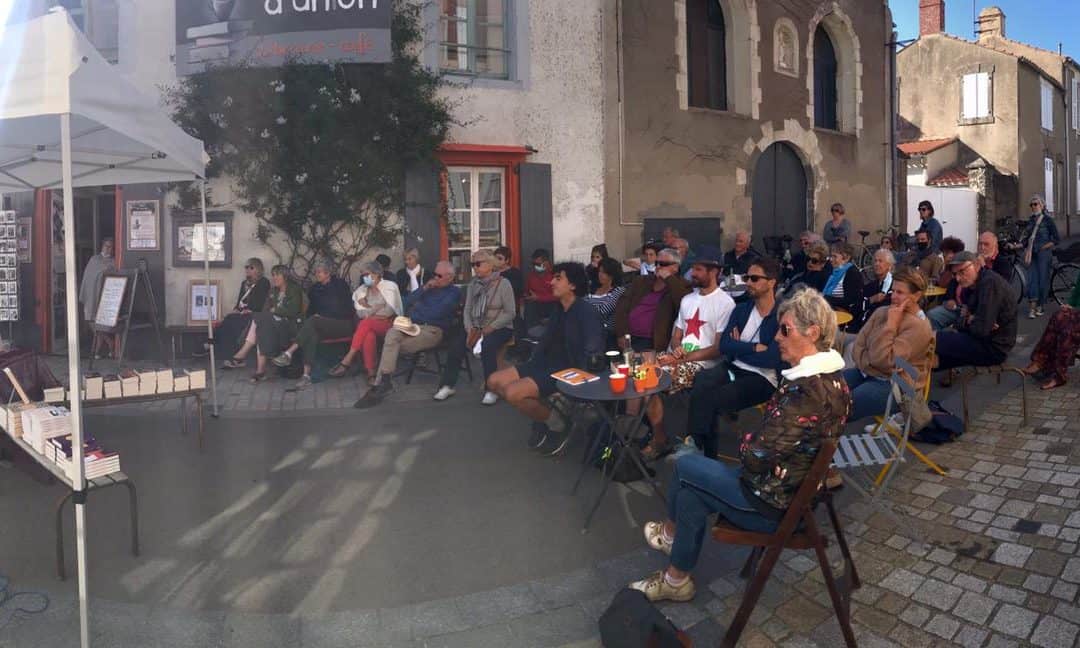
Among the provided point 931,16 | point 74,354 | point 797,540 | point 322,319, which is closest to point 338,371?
point 322,319

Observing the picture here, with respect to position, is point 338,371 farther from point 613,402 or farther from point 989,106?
point 989,106

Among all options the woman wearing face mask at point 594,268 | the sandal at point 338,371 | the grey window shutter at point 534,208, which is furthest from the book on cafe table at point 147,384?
the grey window shutter at point 534,208

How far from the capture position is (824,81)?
53.8 ft

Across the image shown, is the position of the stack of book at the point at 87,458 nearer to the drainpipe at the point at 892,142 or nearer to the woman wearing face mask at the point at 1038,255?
the woman wearing face mask at the point at 1038,255

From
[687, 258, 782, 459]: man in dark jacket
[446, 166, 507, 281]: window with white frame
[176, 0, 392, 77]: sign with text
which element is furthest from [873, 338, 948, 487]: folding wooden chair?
[176, 0, 392, 77]: sign with text

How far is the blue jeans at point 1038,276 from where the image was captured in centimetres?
1085

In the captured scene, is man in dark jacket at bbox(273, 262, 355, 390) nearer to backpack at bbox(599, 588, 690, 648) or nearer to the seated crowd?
the seated crowd

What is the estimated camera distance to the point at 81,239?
35.3ft

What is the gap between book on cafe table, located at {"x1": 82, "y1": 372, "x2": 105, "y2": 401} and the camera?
18.3 ft

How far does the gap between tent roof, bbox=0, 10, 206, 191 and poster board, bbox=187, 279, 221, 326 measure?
330cm

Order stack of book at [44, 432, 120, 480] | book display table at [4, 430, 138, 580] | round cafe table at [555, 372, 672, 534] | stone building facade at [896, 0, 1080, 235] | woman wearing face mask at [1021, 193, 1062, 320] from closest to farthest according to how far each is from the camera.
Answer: book display table at [4, 430, 138, 580] → stack of book at [44, 432, 120, 480] → round cafe table at [555, 372, 672, 534] → woman wearing face mask at [1021, 193, 1062, 320] → stone building facade at [896, 0, 1080, 235]

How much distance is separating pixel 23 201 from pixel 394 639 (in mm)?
9570

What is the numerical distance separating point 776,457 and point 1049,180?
109 ft

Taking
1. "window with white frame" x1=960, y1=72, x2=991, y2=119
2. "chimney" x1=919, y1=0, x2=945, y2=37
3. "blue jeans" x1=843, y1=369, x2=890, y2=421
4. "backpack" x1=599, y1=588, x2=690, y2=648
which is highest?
"chimney" x1=919, y1=0, x2=945, y2=37
